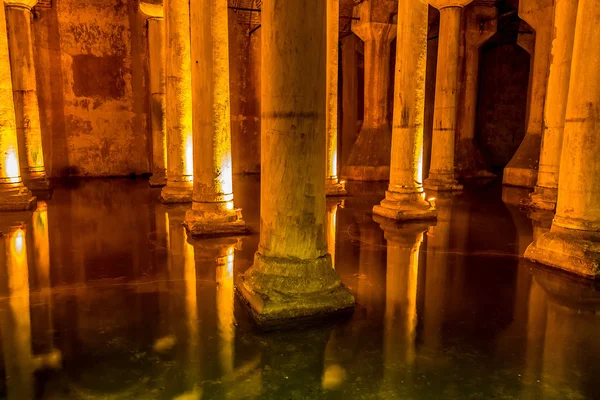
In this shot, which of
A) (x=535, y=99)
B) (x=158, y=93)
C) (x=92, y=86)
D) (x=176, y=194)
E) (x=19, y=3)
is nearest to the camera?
(x=176, y=194)

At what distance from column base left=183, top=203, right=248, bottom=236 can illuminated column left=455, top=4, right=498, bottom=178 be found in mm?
11547

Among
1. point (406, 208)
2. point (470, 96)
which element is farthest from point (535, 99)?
point (406, 208)

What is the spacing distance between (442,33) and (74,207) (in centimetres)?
1034

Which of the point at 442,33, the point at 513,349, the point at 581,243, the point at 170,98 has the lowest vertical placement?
the point at 513,349

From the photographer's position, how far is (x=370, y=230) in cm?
767

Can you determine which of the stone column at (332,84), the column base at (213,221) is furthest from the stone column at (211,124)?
the stone column at (332,84)

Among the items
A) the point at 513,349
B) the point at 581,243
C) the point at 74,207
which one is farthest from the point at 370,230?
the point at 74,207

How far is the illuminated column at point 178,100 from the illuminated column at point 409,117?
3888mm

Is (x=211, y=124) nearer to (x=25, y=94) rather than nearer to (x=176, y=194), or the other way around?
(x=176, y=194)

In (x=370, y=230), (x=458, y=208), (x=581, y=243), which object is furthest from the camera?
(x=458, y=208)

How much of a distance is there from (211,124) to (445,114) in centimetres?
809

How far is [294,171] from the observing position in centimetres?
411

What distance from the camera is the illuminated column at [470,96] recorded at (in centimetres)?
1627

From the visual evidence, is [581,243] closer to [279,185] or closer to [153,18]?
[279,185]
